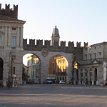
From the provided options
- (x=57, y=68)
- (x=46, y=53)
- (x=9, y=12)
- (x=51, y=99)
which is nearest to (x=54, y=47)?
(x=46, y=53)

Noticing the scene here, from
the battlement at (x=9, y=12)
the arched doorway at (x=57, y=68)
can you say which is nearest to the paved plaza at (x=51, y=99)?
the battlement at (x=9, y=12)

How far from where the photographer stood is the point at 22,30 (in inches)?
3460

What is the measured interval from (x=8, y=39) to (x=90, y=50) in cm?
2795

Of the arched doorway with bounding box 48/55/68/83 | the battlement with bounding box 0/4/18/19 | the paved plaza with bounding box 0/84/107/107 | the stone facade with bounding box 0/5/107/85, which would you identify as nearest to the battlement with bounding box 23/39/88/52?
the stone facade with bounding box 0/5/107/85

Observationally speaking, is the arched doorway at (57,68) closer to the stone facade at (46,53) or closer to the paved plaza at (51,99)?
the stone facade at (46,53)

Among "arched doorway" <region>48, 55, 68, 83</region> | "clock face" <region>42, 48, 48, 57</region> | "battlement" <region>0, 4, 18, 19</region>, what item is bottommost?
"arched doorway" <region>48, 55, 68, 83</region>

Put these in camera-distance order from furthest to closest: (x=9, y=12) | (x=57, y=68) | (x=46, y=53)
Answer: (x=57, y=68) < (x=46, y=53) < (x=9, y=12)

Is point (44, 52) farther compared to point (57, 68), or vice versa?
point (57, 68)

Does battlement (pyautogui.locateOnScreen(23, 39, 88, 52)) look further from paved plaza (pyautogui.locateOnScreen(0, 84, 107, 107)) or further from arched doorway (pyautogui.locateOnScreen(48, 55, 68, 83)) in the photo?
paved plaza (pyautogui.locateOnScreen(0, 84, 107, 107))

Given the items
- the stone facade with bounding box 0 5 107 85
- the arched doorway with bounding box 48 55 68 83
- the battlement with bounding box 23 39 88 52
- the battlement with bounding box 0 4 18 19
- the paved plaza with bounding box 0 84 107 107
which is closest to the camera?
the paved plaza with bounding box 0 84 107 107

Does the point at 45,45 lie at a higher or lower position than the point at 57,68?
higher

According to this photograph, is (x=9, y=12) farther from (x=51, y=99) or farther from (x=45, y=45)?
(x=51, y=99)

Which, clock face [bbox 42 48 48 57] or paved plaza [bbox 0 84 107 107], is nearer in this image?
paved plaza [bbox 0 84 107 107]

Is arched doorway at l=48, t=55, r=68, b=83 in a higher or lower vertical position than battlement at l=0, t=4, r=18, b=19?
lower
